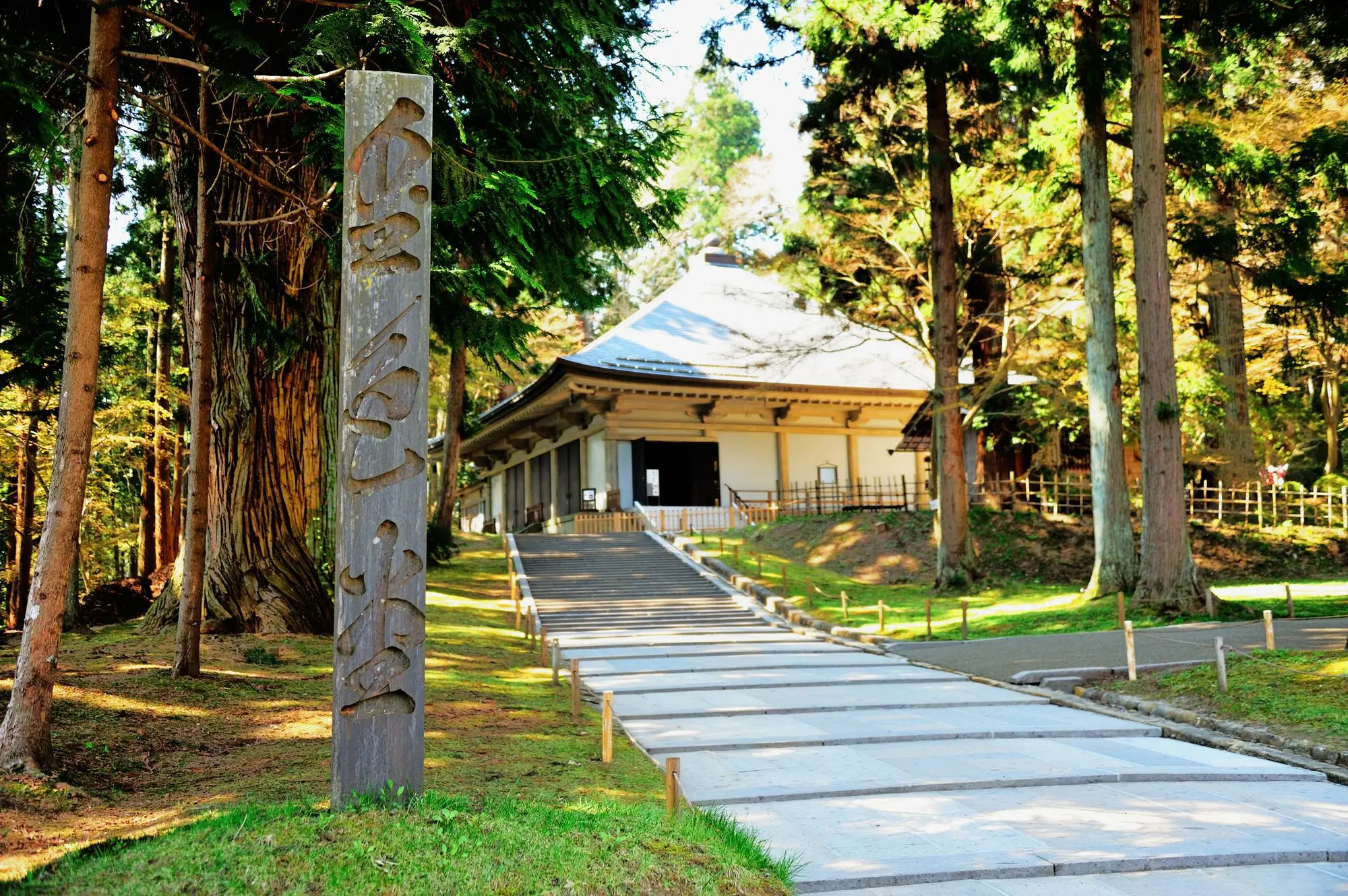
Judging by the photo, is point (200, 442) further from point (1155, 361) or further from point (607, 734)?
point (1155, 361)

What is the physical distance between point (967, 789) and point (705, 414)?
23.6 m

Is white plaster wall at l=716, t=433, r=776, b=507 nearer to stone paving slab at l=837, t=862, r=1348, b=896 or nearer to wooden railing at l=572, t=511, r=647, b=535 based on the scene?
wooden railing at l=572, t=511, r=647, b=535

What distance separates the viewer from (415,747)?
15.7ft

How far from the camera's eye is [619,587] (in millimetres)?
19938

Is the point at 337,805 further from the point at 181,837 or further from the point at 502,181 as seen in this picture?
the point at 502,181

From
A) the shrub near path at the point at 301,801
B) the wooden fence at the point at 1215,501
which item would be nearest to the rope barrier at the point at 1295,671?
the shrub near path at the point at 301,801

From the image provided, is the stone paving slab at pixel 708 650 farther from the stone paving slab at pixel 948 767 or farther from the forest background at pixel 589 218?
the stone paving slab at pixel 948 767

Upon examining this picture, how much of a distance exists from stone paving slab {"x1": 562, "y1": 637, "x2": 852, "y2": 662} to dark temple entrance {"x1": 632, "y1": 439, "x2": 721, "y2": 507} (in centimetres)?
1514

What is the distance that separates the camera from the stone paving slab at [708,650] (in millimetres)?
13625

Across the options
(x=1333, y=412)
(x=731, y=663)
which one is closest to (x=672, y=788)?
(x=731, y=663)

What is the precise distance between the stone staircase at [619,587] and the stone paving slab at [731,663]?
10.2 ft

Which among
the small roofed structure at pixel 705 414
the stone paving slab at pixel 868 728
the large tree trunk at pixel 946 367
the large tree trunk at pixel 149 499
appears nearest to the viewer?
the stone paving slab at pixel 868 728

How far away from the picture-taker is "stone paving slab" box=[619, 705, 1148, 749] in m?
8.18

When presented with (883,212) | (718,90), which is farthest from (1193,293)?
(718,90)
